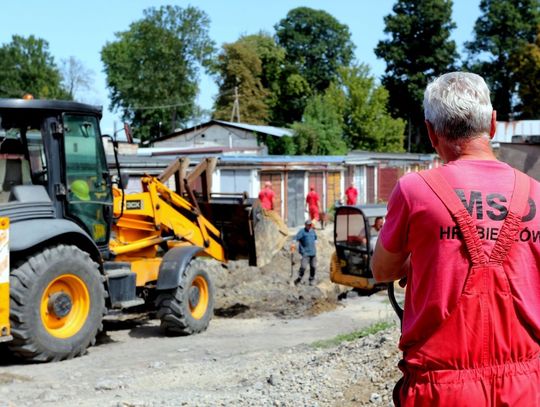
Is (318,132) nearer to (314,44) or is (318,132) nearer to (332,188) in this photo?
(332,188)

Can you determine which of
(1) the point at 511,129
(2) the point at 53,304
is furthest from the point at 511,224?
(1) the point at 511,129

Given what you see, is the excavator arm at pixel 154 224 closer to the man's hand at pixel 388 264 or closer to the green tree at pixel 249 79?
the man's hand at pixel 388 264

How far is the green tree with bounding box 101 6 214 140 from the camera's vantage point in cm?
7062

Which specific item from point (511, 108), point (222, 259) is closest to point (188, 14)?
point (511, 108)

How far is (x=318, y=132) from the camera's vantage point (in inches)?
1821

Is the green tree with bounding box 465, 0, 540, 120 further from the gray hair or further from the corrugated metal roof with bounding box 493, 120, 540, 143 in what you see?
the gray hair

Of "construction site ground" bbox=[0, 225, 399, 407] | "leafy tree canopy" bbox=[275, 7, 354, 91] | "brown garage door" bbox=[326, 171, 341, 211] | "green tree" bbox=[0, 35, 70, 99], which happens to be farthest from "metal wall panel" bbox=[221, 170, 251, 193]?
"green tree" bbox=[0, 35, 70, 99]

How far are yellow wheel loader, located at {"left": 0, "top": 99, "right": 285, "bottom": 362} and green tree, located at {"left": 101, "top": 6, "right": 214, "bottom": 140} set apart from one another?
5891cm

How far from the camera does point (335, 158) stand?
1431 inches

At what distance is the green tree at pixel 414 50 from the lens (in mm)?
63375

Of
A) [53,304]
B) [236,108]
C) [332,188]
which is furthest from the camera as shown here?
[236,108]

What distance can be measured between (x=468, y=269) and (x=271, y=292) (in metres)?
13.2

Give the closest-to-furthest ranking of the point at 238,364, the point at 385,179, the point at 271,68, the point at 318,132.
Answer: the point at 238,364 < the point at 385,179 < the point at 318,132 < the point at 271,68

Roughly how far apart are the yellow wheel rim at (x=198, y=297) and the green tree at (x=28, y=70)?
212 ft
